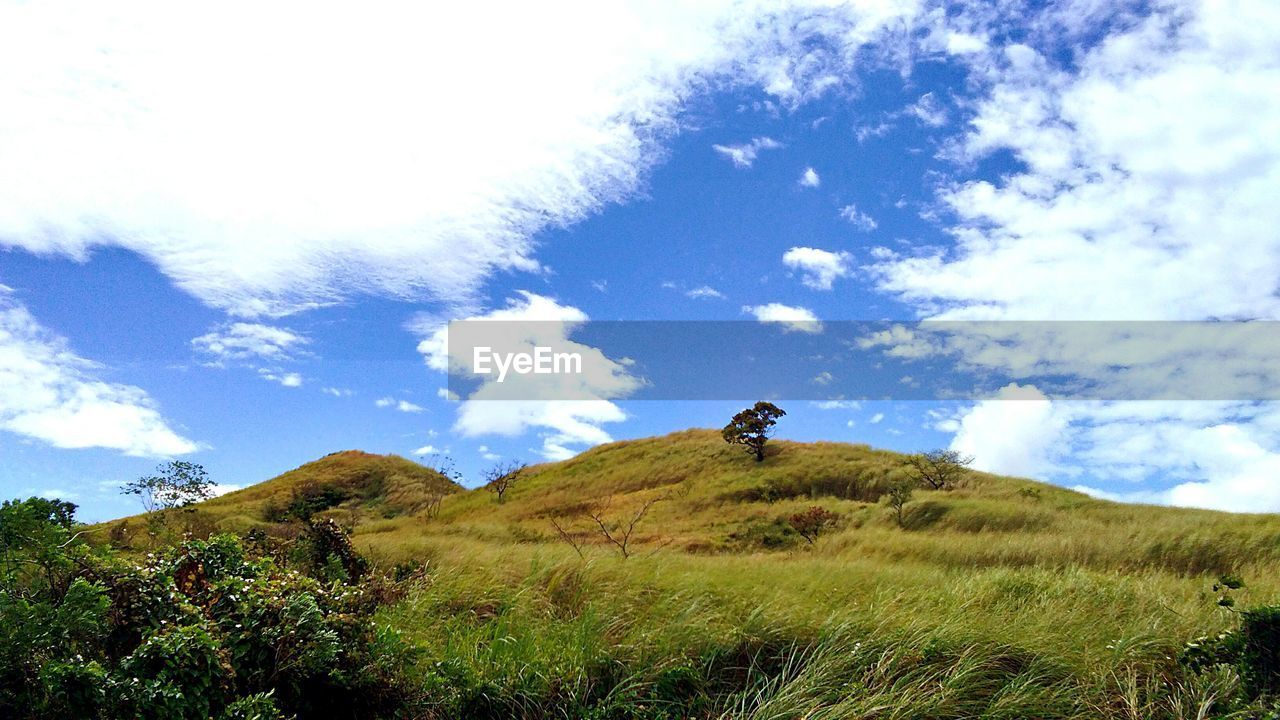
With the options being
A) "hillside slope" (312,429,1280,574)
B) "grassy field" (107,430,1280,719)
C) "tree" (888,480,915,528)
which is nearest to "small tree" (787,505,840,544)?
"hillside slope" (312,429,1280,574)

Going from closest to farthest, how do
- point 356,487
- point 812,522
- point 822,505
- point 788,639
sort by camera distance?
point 788,639 < point 812,522 < point 822,505 < point 356,487

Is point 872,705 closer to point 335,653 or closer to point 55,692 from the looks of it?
point 335,653

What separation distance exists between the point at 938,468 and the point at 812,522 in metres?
11.4

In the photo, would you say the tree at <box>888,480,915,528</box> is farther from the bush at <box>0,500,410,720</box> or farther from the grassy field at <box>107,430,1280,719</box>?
the bush at <box>0,500,410,720</box>

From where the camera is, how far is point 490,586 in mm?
7180

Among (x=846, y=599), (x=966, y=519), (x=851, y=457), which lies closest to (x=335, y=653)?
(x=846, y=599)

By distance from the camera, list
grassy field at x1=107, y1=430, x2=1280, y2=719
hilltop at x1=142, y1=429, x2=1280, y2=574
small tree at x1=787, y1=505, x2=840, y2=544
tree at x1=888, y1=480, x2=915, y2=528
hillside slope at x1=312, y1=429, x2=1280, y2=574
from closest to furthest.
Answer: grassy field at x1=107, y1=430, x2=1280, y2=719 → hillside slope at x1=312, y1=429, x2=1280, y2=574 → hilltop at x1=142, y1=429, x2=1280, y2=574 → small tree at x1=787, y1=505, x2=840, y2=544 → tree at x1=888, y1=480, x2=915, y2=528

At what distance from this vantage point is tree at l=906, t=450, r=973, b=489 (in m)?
35.2

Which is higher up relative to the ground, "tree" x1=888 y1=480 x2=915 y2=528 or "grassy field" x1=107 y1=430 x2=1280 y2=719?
"tree" x1=888 y1=480 x2=915 y2=528

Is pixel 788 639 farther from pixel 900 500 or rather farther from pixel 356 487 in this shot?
pixel 356 487

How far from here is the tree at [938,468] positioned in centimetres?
3516

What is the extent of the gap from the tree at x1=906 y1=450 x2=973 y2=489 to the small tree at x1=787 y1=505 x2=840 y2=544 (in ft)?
28.6

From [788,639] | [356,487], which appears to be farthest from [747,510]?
[356,487]

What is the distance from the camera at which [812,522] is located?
2731cm
